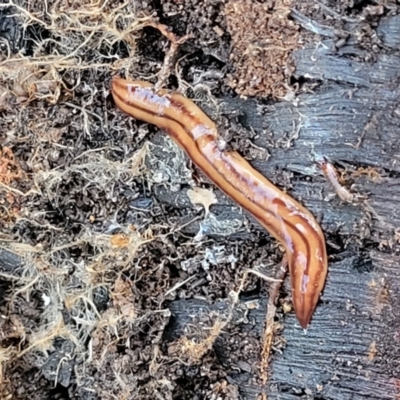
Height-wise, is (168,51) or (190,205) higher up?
(168,51)

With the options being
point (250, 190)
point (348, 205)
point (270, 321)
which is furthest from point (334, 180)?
point (270, 321)

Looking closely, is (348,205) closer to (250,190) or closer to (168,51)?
(250,190)

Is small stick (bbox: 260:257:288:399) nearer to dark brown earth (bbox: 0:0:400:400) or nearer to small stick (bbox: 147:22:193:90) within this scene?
dark brown earth (bbox: 0:0:400:400)

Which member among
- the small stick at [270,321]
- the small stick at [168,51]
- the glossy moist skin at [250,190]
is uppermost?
the small stick at [168,51]

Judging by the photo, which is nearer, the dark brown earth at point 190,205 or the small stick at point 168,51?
the dark brown earth at point 190,205

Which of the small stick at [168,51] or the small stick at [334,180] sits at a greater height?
the small stick at [168,51]

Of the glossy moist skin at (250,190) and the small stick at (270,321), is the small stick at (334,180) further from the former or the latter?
the small stick at (270,321)

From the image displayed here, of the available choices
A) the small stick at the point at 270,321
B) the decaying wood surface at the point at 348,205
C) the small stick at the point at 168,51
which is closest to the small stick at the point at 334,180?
the decaying wood surface at the point at 348,205
